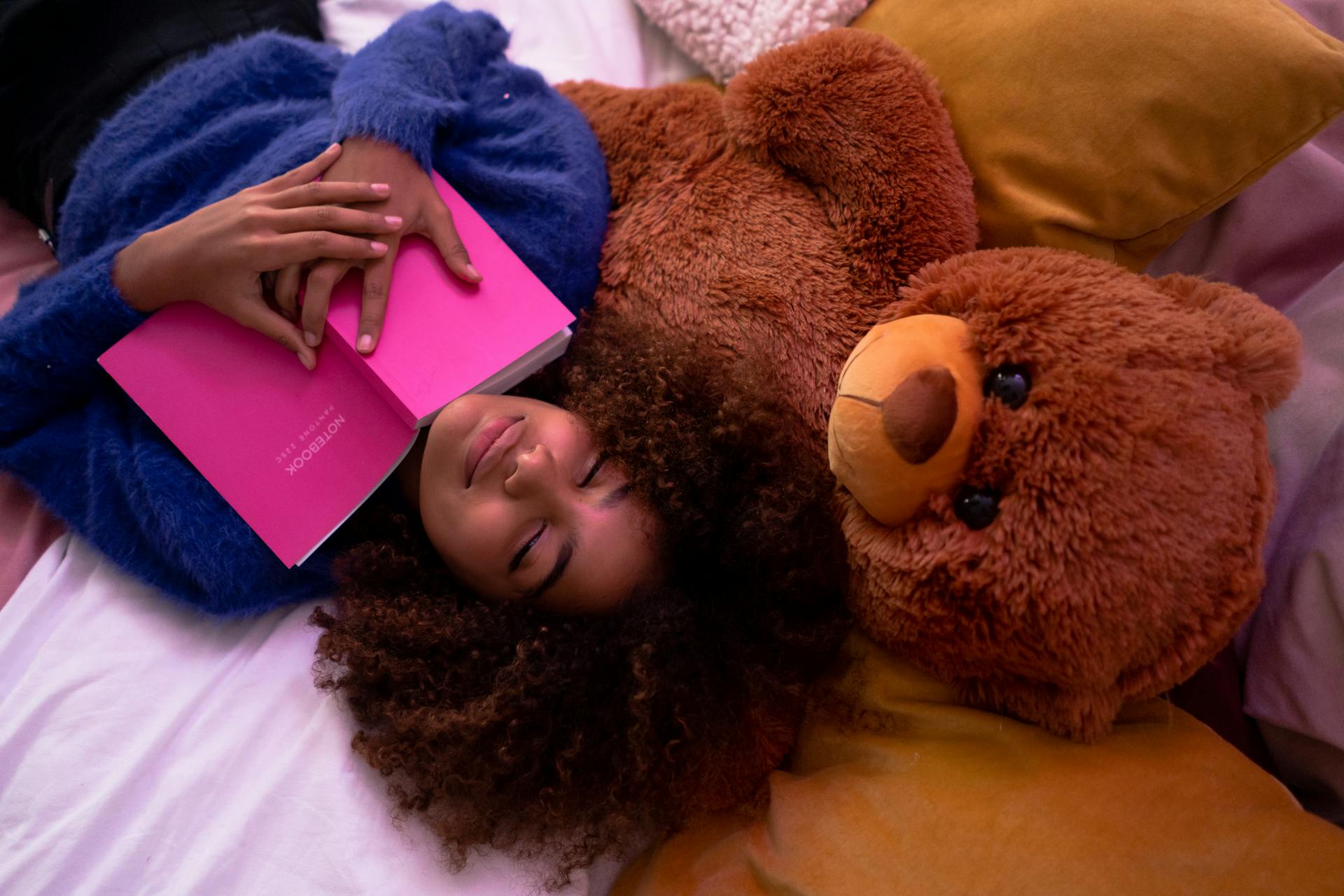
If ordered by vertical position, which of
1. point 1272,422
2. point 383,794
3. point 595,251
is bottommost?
point 383,794

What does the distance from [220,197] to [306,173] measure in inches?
5.7

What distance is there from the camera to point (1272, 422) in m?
0.79

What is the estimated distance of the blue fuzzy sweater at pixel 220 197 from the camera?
33.1 inches

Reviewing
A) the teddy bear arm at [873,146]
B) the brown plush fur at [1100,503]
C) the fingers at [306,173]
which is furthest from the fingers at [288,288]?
the brown plush fur at [1100,503]

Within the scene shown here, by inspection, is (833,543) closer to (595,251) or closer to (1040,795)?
(1040,795)

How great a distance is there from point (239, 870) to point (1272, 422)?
114 cm

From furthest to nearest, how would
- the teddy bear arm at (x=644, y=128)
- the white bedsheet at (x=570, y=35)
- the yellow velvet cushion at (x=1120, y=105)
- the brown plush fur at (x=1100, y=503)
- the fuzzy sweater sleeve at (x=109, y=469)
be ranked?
the white bedsheet at (x=570, y=35)
the teddy bear arm at (x=644, y=128)
the fuzzy sweater sleeve at (x=109, y=469)
the yellow velvet cushion at (x=1120, y=105)
the brown plush fur at (x=1100, y=503)

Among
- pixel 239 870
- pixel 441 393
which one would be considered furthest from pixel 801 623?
pixel 239 870

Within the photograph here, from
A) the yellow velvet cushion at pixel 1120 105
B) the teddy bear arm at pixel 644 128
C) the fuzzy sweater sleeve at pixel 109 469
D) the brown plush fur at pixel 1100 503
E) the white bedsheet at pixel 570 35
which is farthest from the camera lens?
the white bedsheet at pixel 570 35

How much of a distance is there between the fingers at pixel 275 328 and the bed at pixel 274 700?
1.02 feet

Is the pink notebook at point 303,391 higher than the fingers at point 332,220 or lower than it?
lower

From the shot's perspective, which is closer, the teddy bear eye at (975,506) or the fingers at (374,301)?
the teddy bear eye at (975,506)

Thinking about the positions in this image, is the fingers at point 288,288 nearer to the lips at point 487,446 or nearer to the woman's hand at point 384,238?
the woman's hand at point 384,238

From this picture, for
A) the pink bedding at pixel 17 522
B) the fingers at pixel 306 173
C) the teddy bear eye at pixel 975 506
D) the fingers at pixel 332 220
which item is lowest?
the pink bedding at pixel 17 522
